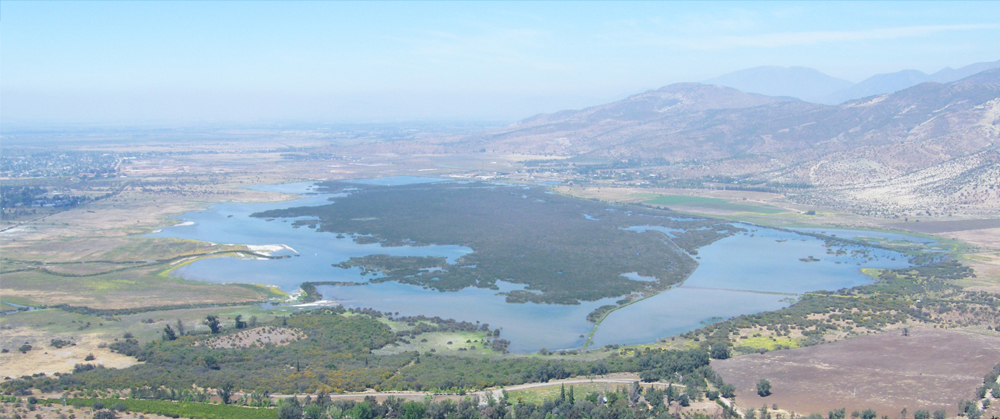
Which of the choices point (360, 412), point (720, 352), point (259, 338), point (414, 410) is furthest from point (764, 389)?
point (259, 338)

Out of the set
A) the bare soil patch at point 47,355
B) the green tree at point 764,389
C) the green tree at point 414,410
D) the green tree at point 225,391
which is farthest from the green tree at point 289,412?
the green tree at point 764,389

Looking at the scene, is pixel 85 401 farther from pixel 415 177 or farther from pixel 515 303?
pixel 415 177

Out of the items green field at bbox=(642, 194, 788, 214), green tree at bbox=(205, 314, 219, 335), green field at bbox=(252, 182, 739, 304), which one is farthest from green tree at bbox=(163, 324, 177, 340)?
green field at bbox=(642, 194, 788, 214)

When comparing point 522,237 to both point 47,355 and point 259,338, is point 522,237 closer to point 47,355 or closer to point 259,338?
point 259,338

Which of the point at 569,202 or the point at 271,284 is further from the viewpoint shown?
the point at 569,202

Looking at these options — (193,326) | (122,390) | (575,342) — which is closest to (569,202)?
(575,342)

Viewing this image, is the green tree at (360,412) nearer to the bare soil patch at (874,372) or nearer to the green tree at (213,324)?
the bare soil patch at (874,372)
